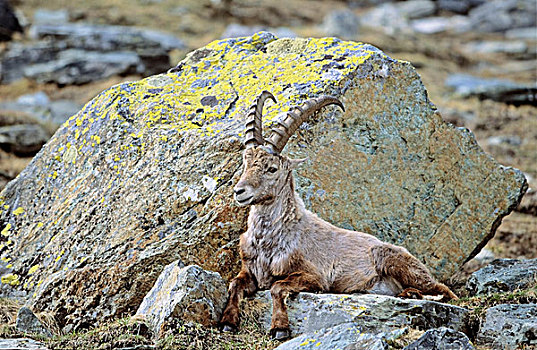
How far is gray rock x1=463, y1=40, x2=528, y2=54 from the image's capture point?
142 feet

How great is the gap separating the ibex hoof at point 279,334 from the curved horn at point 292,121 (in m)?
2.27

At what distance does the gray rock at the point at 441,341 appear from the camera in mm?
5188

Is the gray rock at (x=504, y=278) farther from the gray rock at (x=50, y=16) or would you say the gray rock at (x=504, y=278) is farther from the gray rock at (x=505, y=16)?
the gray rock at (x=505, y=16)

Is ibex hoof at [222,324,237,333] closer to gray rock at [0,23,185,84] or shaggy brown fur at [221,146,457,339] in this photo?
shaggy brown fur at [221,146,457,339]

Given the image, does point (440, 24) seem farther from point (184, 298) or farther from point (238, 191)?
point (184, 298)

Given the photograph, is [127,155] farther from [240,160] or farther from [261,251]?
[261,251]

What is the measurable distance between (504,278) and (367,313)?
285 cm

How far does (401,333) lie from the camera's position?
5605mm

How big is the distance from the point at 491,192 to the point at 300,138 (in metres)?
3.29

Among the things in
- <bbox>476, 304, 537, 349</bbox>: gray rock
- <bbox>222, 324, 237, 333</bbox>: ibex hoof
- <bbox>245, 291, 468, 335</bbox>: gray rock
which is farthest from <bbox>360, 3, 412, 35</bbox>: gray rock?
<bbox>222, 324, 237, 333</bbox>: ibex hoof

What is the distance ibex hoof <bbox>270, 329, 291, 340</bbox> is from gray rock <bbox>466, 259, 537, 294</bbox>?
3127mm

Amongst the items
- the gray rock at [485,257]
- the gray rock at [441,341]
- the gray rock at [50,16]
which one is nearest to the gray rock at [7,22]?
the gray rock at [50,16]

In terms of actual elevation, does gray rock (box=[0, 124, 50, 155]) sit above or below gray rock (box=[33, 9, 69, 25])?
above

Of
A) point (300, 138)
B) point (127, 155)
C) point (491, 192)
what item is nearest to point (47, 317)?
point (127, 155)
